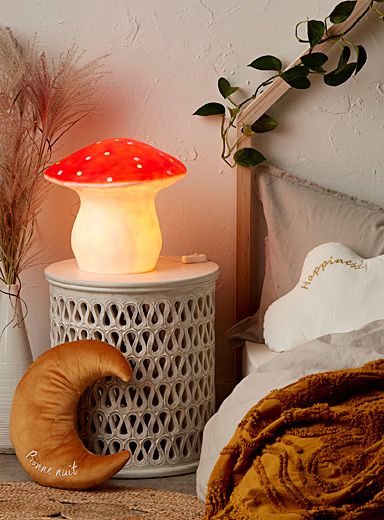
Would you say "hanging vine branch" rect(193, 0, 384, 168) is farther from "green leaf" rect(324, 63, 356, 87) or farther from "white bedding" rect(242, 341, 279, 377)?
"white bedding" rect(242, 341, 279, 377)

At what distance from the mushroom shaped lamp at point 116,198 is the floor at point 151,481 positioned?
22.3 inches

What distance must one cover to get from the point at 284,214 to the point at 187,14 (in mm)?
662

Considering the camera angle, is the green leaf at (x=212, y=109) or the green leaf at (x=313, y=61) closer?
the green leaf at (x=313, y=61)

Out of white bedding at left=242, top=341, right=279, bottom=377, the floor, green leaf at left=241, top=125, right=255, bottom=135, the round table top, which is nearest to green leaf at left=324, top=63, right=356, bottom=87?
green leaf at left=241, top=125, right=255, bottom=135

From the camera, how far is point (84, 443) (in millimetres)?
2721

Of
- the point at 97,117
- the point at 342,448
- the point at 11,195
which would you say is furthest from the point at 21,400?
the point at 342,448

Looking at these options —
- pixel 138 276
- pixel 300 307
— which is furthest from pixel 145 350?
pixel 300 307

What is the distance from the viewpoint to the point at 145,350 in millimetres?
2635

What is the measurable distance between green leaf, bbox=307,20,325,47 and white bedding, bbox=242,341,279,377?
34.6 inches

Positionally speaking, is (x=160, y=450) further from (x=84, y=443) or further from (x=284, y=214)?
(x=284, y=214)

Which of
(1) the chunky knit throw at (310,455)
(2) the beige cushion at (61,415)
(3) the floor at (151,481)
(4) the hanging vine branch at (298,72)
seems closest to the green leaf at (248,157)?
(4) the hanging vine branch at (298,72)

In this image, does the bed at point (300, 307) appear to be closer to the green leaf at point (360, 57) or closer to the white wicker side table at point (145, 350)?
the white wicker side table at point (145, 350)

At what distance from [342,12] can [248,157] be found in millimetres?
493

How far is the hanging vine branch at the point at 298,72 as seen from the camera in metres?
2.82
